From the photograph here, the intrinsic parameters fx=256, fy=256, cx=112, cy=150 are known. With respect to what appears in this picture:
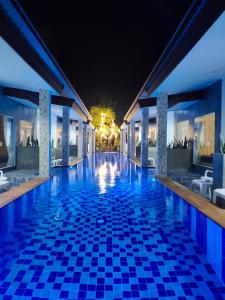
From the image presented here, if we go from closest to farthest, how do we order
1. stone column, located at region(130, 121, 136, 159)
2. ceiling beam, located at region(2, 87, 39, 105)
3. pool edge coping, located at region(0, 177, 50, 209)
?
pool edge coping, located at region(0, 177, 50, 209)
ceiling beam, located at region(2, 87, 39, 105)
stone column, located at region(130, 121, 136, 159)

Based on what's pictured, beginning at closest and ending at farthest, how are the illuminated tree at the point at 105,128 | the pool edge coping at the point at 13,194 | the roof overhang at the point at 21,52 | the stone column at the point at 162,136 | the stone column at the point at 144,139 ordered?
1. the roof overhang at the point at 21,52
2. the pool edge coping at the point at 13,194
3. the stone column at the point at 162,136
4. the stone column at the point at 144,139
5. the illuminated tree at the point at 105,128

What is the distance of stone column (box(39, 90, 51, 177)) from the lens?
9953 millimetres

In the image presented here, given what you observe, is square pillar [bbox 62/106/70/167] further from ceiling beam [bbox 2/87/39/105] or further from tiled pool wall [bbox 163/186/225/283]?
tiled pool wall [bbox 163/186/225/283]

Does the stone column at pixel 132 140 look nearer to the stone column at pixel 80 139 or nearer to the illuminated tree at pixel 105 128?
the stone column at pixel 80 139

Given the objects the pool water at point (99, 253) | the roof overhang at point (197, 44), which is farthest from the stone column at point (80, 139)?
the pool water at point (99, 253)

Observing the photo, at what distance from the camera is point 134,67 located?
34406 millimetres

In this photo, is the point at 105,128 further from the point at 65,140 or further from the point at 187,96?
the point at 187,96

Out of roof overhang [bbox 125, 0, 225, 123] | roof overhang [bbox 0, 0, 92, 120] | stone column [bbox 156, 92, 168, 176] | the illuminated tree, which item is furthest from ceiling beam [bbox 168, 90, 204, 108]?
the illuminated tree

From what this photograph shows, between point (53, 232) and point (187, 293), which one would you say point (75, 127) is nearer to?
point (53, 232)

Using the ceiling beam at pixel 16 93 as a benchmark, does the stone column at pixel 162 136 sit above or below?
below

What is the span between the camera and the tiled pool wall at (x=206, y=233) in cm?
329

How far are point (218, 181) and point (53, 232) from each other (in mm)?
4116

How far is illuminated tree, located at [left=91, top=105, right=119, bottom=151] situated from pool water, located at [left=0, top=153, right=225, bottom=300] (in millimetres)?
32466

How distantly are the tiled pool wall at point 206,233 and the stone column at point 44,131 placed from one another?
5979 millimetres
